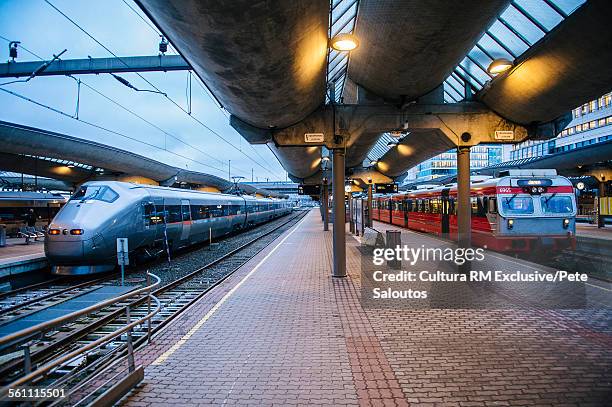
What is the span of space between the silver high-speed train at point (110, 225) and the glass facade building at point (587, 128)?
1780 inches

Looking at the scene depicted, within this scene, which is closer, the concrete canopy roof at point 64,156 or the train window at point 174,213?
the train window at point 174,213

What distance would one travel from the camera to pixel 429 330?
594 centimetres

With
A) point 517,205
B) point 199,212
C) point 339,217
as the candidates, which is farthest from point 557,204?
point 199,212

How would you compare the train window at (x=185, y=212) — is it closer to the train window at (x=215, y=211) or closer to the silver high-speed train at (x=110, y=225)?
the silver high-speed train at (x=110, y=225)

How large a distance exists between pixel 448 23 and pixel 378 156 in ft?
71.6

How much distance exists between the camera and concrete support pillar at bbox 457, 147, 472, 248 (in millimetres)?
10793

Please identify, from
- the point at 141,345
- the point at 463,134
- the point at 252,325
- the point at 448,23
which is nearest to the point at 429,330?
the point at 252,325

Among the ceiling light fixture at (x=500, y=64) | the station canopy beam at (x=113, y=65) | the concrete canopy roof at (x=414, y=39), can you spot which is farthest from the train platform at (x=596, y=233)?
the station canopy beam at (x=113, y=65)

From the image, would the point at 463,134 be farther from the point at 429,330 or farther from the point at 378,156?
the point at 378,156

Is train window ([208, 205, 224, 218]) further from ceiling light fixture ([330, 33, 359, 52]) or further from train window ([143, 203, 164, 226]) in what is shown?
ceiling light fixture ([330, 33, 359, 52])

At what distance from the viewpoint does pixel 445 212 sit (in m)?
19.0

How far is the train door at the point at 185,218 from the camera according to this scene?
1600cm

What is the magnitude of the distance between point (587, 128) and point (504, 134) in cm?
5168

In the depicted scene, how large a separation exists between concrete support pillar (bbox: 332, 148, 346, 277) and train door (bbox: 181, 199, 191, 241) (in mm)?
8041
